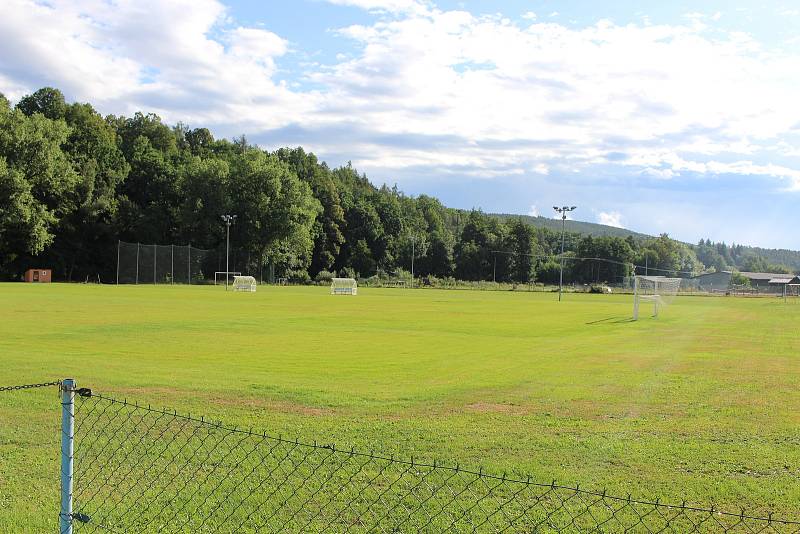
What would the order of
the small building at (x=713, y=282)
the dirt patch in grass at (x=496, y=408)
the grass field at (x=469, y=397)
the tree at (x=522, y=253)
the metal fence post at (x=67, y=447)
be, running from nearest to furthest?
the metal fence post at (x=67, y=447) < the grass field at (x=469, y=397) < the dirt patch in grass at (x=496, y=408) < the small building at (x=713, y=282) < the tree at (x=522, y=253)

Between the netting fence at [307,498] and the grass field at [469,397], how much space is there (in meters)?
0.42

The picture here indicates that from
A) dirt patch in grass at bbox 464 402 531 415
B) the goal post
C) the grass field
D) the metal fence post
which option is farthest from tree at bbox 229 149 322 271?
the metal fence post

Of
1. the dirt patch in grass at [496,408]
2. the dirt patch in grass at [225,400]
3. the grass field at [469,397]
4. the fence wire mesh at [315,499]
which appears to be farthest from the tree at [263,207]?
the fence wire mesh at [315,499]

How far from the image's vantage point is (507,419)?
34.0 feet

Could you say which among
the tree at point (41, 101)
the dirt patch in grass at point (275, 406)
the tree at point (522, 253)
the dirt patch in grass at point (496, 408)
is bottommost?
→ the dirt patch in grass at point (275, 406)

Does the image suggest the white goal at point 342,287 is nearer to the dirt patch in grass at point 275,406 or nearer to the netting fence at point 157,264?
the netting fence at point 157,264

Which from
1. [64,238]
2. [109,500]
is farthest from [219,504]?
[64,238]

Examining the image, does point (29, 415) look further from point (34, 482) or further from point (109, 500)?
point (109, 500)

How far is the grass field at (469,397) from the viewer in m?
7.61

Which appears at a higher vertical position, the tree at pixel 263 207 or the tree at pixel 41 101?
the tree at pixel 41 101

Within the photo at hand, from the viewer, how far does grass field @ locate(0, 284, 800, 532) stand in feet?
25.0

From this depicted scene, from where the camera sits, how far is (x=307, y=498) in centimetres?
668

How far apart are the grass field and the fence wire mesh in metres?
0.44

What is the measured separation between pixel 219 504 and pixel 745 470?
5.73 m
